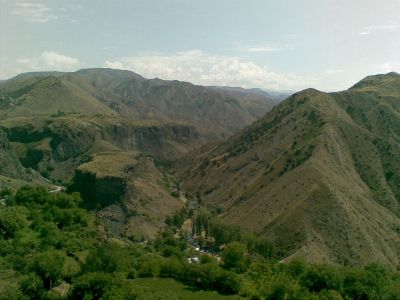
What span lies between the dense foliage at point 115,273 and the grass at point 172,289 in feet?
5.95

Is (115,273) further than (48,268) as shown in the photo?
No

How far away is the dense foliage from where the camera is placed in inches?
3108

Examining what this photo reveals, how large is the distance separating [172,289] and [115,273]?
11.6 m

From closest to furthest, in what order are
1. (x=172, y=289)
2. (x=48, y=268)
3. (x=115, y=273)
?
(x=115, y=273), (x=48, y=268), (x=172, y=289)

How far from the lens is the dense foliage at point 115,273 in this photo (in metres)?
78.9

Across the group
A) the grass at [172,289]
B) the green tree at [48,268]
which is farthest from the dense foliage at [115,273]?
the grass at [172,289]

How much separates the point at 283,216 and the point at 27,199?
313ft

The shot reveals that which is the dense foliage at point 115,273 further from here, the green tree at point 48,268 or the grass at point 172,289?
the grass at point 172,289

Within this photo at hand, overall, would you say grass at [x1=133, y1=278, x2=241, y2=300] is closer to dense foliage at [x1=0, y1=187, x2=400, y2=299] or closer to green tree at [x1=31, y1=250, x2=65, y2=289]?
dense foliage at [x1=0, y1=187, x2=400, y2=299]

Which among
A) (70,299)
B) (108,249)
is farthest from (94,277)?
(108,249)

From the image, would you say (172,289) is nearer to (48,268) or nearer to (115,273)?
(115,273)

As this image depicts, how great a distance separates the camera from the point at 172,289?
8875 centimetres

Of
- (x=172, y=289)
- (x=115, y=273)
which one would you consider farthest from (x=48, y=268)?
(x=172, y=289)

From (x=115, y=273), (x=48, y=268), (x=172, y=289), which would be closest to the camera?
(x=115, y=273)
